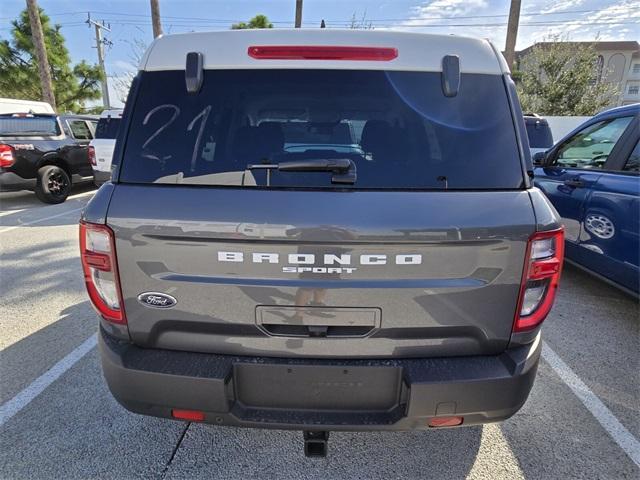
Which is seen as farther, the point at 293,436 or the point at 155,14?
the point at 155,14

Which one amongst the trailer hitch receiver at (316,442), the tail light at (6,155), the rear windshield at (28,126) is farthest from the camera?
the rear windshield at (28,126)

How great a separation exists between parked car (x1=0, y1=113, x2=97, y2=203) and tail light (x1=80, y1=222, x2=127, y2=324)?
8.05 meters

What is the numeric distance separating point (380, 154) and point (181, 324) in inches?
42.4

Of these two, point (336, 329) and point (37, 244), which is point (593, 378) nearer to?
point (336, 329)

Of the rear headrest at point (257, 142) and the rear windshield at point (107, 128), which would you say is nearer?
the rear headrest at point (257, 142)

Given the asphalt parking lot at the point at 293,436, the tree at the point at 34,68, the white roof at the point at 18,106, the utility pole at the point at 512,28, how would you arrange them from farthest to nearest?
the tree at the point at 34,68 → the utility pole at the point at 512,28 → the white roof at the point at 18,106 → the asphalt parking lot at the point at 293,436

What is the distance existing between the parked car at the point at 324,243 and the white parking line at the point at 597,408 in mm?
1142

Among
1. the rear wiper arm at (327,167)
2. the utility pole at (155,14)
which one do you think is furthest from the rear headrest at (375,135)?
the utility pole at (155,14)

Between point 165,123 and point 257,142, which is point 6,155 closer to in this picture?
point 165,123

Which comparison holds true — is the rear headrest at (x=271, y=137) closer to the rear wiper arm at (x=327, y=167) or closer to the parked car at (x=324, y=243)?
the parked car at (x=324, y=243)

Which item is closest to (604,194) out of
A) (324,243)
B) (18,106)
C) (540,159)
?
(540,159)

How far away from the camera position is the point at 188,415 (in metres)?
1.62

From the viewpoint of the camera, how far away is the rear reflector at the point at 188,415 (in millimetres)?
1593

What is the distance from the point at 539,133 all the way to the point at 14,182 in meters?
10.5
